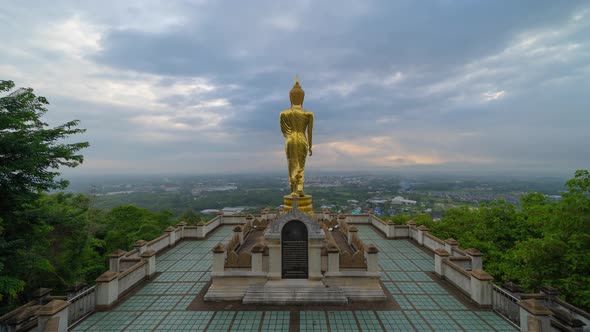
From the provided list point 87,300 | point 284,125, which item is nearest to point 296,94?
point 284,125

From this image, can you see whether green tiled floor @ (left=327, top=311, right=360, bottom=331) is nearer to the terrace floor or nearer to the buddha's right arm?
the terrace floor

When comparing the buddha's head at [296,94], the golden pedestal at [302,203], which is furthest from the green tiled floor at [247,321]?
the buddha's head at [296,94]

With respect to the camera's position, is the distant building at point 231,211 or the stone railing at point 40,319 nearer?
the stone railing at point 40,319

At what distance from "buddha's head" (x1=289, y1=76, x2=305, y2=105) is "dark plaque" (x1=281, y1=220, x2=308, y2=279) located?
8615mm

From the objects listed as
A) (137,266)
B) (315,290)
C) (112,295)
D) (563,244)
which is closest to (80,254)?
→ (137,266)

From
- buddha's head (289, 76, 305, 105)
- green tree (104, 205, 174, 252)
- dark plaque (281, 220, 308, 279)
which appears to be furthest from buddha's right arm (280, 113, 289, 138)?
green tree (104, 205, 174, 252)

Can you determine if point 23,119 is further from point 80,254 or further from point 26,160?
point 80,254

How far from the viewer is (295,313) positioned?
1001cm

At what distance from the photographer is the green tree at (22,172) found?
30.8ft

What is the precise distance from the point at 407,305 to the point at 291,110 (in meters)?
12.0

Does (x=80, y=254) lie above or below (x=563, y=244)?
below

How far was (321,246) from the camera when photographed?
37.2ft

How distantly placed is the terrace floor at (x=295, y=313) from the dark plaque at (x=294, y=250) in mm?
1370

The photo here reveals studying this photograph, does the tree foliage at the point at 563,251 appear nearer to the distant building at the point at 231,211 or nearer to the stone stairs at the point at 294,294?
the stone stairs at the point at 294,294
